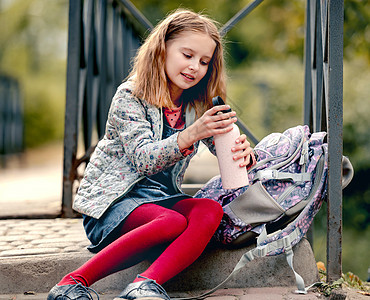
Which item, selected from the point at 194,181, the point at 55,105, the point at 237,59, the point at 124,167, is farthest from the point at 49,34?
the point at 124,167

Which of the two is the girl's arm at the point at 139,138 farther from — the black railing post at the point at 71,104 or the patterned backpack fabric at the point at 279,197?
the black railing post at the point at 71,104

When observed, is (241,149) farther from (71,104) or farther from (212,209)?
(71,104)

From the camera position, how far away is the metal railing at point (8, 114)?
36.3 ft

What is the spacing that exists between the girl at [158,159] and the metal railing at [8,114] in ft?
29.4

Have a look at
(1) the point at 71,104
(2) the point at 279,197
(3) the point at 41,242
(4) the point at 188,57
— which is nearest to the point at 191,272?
(2) the point at 279,197

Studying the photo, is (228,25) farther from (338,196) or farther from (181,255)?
(181,255)

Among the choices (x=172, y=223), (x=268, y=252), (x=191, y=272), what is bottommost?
(x=191, y=272)

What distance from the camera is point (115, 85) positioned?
5875 mm

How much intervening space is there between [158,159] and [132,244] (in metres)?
0.37

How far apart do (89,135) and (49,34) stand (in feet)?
57.7

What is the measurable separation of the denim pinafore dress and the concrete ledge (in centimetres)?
15

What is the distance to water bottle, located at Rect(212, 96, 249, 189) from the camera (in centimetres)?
227

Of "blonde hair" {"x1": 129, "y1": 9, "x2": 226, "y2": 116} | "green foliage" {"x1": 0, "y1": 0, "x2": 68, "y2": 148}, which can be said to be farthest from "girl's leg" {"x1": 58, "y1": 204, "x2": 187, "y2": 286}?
"green foliage" {"x1": 0, "y1": 0, "x2": 68, "y2": 148}

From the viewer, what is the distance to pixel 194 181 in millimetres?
7672
